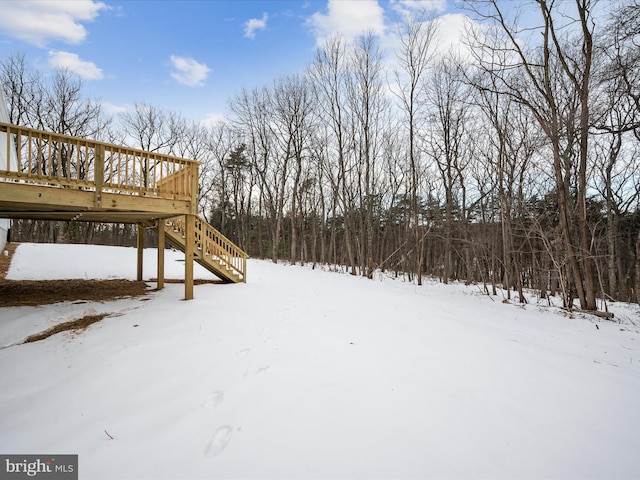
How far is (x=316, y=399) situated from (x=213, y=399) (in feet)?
2.81

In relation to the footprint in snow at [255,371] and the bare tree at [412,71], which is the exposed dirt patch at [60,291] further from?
the bare tree at [412,71]

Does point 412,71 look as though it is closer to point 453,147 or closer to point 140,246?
point 453,147

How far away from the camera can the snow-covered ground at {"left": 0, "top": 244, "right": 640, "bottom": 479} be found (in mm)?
1725

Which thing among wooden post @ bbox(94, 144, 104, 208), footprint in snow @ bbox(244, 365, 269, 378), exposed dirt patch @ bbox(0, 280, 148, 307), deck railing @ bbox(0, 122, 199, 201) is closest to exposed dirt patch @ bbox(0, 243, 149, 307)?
exposed dirt patch @ bbox(0, 280, 148, 307)

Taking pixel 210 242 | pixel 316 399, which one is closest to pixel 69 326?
pixel 210 242

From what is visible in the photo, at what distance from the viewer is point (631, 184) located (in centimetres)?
1553

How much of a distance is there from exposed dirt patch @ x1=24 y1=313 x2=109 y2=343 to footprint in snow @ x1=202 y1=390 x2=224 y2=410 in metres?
3.47

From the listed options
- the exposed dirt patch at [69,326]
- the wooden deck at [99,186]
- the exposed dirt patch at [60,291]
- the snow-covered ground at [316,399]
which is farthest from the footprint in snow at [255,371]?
the exposed dirt patch at [60,291]

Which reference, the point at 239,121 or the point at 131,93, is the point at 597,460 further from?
the point at 131,93

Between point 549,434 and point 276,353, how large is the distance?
2.44 meters

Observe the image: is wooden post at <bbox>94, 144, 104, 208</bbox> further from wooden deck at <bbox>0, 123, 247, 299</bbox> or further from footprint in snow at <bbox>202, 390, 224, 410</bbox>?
footprint in snow at <bbox>202, 390, 224, 410</bbox>

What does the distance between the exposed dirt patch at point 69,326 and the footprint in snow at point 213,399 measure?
347 cm

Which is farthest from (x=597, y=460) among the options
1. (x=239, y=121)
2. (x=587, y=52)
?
(x=239, y=121)

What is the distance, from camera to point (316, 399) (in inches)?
90.1
